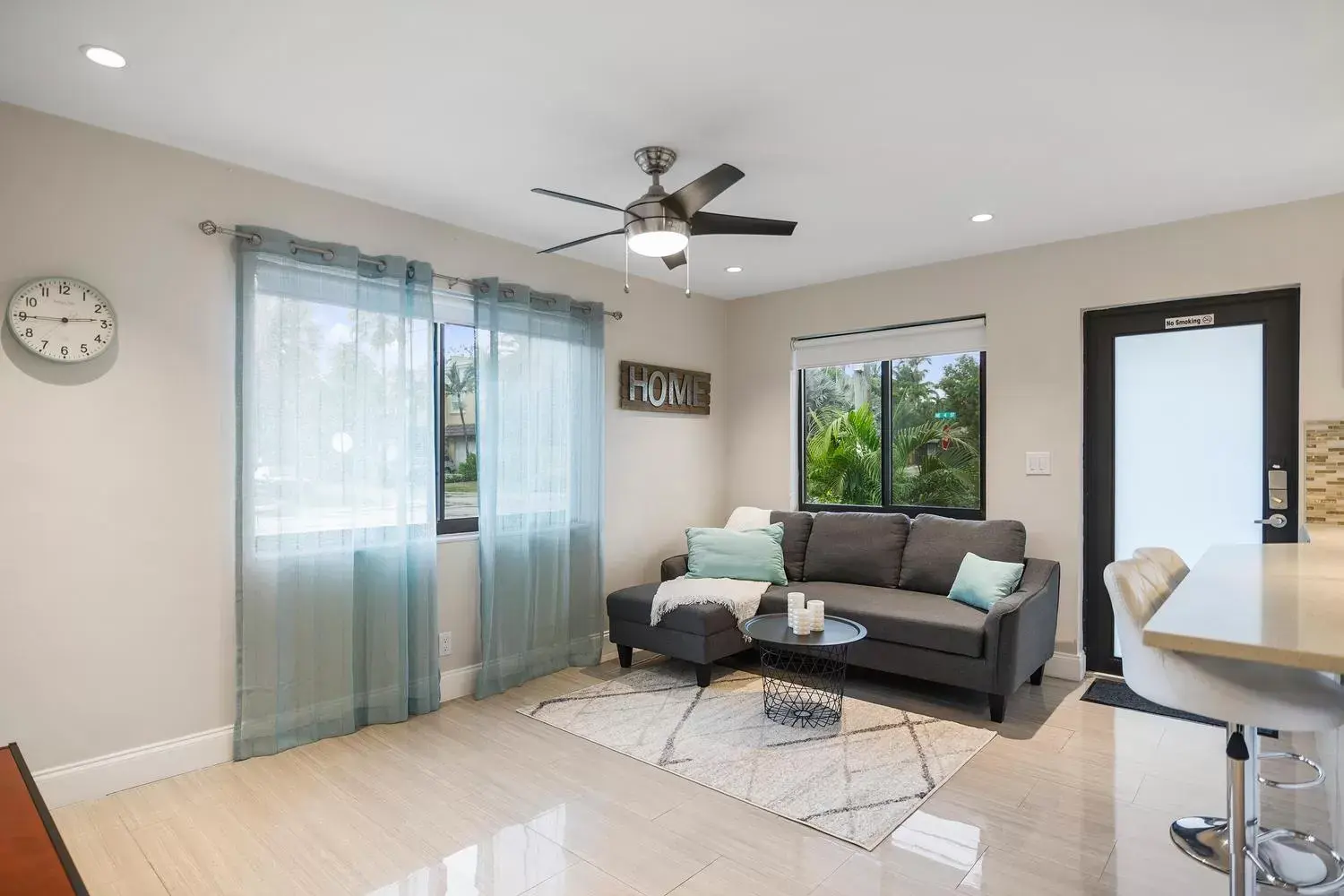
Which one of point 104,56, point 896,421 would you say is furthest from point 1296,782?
point 104,56

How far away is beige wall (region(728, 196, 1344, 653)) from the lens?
3.52 metres

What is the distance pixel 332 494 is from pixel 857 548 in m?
3.11

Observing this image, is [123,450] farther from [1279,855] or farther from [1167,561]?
[1279,855]

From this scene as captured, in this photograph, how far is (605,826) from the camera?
260cm

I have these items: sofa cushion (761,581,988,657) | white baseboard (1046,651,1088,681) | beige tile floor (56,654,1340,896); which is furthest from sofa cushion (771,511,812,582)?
beige tile floor (56,654,1340,896)

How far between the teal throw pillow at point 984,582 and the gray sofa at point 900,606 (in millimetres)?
59

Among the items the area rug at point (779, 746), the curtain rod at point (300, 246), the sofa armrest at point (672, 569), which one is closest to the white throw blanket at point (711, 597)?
the sofa armrest at point (672, 569)

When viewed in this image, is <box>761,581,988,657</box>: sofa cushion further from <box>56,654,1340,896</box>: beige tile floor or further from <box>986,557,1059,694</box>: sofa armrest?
<box>56,654,1340,896</box>: beige tile floor

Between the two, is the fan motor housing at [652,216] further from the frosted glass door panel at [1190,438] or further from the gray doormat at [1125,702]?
the gray doormat at [1125,702]

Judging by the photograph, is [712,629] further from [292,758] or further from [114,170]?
[114,170]

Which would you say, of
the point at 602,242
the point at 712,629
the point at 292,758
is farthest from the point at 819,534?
the point at 292,758

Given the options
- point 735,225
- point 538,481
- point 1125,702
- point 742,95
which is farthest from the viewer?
point 538,481

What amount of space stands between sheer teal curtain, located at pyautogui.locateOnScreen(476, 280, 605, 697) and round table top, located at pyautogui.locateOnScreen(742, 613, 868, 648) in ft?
4.19

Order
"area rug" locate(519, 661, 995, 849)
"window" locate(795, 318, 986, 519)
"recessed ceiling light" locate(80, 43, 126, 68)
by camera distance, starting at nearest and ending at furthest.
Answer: "recessed ceiling light" locate(80, 43, 126, 68) → "area rug" locate(519, 661, 995, 849) → "window" locate(795, 318, 986, 519)
